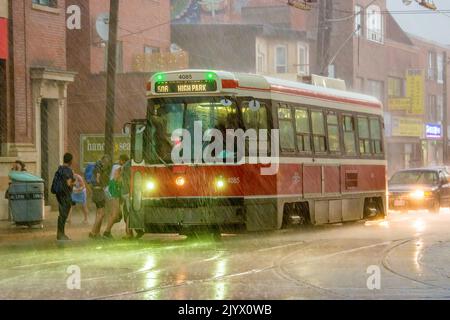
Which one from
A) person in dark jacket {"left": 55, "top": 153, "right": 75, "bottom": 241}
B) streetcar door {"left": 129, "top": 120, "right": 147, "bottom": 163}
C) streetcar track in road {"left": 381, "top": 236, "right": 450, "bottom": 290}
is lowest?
streetcar track in road {"left": 381, "top": 236, "right": 450, "bottom": 290}

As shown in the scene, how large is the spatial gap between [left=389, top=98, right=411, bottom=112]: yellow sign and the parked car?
24.8 metres

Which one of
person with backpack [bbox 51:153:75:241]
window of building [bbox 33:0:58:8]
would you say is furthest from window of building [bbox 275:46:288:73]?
→ person with backpack [bbox 51:153:75:241]

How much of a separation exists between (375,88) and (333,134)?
35294 mm

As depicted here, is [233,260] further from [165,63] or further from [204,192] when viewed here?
[165,63]

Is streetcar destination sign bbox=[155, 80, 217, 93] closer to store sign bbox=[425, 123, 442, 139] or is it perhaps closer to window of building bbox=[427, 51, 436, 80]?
store sign bbox=[425, 123, 442, 139]

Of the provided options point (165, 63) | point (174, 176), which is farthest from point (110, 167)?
point (165, 63)

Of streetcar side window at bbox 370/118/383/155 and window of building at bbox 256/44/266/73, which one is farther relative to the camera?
window of building at bbox 256/44/266/73

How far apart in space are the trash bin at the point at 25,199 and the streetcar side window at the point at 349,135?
7.46 meters

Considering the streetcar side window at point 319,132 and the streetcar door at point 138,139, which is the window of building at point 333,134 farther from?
the streetcar door at point 138,139

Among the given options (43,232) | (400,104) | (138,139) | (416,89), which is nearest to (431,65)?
(416,89)

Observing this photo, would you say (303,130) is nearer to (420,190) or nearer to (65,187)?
(65,187)

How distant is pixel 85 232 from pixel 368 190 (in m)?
7.41

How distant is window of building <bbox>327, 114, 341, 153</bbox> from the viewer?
78.2 feet

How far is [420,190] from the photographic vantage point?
31359 millimetres
